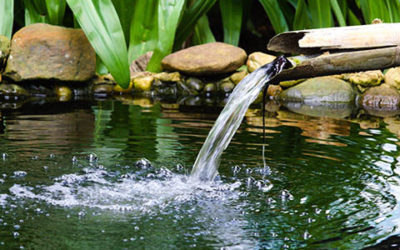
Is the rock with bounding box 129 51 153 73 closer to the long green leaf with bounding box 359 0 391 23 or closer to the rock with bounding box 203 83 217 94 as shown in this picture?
the rock with bounding box 203 83 217 94

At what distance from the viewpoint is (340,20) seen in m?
7.54

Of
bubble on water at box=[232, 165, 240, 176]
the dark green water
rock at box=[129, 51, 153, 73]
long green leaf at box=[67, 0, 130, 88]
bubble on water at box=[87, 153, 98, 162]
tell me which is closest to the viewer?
the dark green water

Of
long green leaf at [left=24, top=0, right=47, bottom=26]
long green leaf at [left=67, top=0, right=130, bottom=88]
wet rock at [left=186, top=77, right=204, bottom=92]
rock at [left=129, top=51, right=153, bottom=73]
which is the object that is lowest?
wet rock at [left=186, top=77, right=204, bottom=92]

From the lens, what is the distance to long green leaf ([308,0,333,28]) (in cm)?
759

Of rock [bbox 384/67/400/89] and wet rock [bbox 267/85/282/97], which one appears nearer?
rock [bbox 384/67/400/89]

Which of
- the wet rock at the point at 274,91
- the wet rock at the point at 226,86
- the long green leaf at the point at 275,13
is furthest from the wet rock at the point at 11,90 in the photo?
the long green leaf at the point at 275,13

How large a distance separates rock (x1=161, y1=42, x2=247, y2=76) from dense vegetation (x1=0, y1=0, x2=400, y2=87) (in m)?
0.26

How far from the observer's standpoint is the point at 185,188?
10.2 ft

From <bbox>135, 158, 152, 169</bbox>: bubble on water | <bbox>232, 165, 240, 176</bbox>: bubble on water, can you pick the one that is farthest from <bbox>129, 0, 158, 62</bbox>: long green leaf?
<bbox>232, 165, 240, 176</bbox>: bubble on water

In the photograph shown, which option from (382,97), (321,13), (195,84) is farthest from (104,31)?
Result: (382,97)

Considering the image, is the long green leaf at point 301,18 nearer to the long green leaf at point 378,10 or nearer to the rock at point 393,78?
the long green leaf at point 378,10

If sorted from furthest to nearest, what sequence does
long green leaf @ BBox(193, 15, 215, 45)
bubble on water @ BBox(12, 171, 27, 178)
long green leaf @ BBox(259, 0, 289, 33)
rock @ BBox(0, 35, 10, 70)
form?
1. long green leaf @ BBox(193, 15, 215, 45)
2. long green leaf @ BBox(259, 0, 289, 33)
3. rock @ BBox(0, 35, 10, 70)
4. bubble on water @ BBox(12, 171, 27, 178)

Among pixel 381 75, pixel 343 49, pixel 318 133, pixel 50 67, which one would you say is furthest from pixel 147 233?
pixel 381 75

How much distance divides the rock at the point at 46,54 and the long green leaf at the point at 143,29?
865 mm
